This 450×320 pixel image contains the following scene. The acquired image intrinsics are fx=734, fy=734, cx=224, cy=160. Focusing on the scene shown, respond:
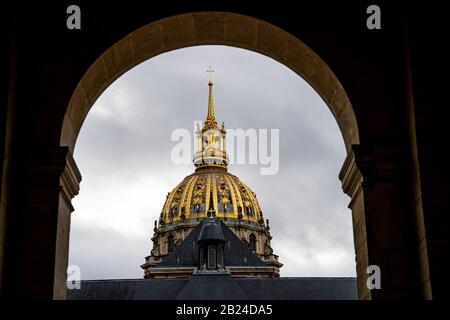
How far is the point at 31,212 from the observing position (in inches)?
317

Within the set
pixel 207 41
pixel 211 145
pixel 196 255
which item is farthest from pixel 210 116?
pixel 207 41

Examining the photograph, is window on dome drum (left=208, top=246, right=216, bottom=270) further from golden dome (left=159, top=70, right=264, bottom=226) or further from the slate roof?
golden dome (left=159, top=70, right=264, bottom=226)

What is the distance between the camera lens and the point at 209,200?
11325 cm

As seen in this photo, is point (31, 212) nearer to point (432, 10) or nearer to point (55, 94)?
point (55, 94)

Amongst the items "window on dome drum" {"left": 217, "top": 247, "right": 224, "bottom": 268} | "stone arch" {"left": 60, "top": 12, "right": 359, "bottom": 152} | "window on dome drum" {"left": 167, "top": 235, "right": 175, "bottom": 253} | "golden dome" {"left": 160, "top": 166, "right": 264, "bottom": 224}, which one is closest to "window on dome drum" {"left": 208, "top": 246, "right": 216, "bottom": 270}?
"window on dome drum" {"left": 217, "top": 247, "right": 224, "bottom": 268}

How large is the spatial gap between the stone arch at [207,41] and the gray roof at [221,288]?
54.1 m

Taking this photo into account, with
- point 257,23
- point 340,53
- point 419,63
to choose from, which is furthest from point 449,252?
point 257,23

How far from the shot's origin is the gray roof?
63500 millimetres

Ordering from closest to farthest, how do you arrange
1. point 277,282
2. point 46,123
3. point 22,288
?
point 22,288 < point 46,123 < point 277,282

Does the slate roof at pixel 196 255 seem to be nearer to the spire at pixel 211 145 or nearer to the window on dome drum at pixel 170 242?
the window on dome drum at pixel 170 242

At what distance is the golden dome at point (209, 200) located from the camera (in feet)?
371

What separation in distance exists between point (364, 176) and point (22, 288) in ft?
12.9

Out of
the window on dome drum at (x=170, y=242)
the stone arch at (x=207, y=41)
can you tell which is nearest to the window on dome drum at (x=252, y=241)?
the window on dome drum at (x=170, y=242)

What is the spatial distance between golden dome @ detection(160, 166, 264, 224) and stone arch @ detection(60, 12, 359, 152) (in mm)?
101057
